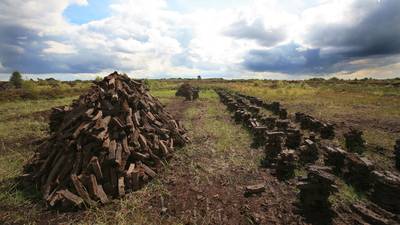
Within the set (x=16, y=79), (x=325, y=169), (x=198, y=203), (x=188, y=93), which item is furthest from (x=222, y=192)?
(x=16, y=79)

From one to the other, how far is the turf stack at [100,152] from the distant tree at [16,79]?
189 ft

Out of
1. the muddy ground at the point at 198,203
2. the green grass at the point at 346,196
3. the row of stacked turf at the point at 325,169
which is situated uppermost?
the row of stacked turf at the point at 325,169

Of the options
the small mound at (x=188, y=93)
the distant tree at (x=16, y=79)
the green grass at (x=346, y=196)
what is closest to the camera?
the green grass at (x=346, y=196)

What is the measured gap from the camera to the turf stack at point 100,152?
6.40m

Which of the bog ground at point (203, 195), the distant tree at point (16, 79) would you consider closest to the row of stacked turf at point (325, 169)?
the bog ground at point (203, 195)

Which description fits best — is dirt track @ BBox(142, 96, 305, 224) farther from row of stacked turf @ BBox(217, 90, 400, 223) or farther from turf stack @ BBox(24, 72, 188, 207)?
turf stack @ BBox(24, 72, 188, 207)

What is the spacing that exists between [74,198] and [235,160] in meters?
4.83

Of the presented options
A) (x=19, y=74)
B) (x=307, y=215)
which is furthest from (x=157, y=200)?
(x=19, y=74)

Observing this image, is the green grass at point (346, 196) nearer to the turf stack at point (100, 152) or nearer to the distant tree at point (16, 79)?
the turf stack at point (100, 152)

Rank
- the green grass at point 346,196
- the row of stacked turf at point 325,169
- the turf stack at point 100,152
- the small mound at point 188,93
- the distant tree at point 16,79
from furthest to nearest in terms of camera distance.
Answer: the distant tree at point 16,79
the small mound at point 188,93
the turf stack at point 100,152
the green grass at point 346,196
the row of stacked turf at point 325,169

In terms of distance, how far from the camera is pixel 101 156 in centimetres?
688

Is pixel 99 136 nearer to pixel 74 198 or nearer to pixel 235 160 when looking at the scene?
pixel 74 198

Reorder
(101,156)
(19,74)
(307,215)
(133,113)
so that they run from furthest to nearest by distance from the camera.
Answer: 1. (19,74)
2. (133,113)
3. (101,156)
4. (307,215)

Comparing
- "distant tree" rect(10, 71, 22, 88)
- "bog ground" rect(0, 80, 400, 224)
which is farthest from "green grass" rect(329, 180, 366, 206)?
"distant tree" rect(10, 71, 22, 88)
